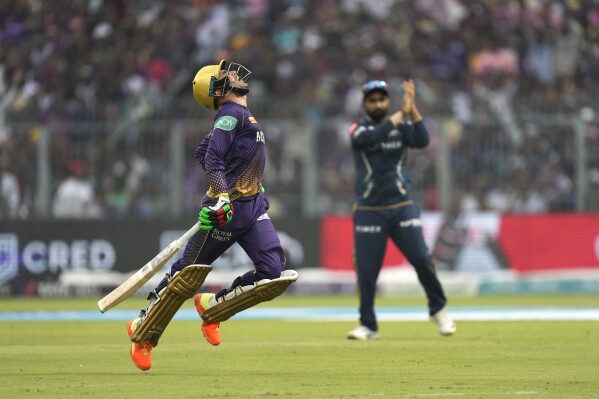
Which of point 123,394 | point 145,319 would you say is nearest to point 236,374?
point 145,319

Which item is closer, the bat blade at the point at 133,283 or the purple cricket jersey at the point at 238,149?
the bat blade at the point at 133,283

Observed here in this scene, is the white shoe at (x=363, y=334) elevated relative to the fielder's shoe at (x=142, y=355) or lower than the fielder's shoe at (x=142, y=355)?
lower

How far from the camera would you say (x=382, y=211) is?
39.3 feet

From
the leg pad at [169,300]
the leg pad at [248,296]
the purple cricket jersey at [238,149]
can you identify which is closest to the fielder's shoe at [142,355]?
the leg pad at [169,300]

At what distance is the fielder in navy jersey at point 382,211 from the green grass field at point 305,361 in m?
0.40

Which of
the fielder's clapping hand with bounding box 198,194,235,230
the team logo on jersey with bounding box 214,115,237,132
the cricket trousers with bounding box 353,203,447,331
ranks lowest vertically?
the cricket trousers with bounding box 353,203,447,331

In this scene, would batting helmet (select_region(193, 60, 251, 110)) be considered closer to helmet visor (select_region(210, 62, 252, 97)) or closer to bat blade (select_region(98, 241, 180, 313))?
helmet visor (select_region(210, 62, 252, 97))

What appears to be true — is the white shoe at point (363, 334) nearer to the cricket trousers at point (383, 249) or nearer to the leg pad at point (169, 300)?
the cricket trousers at point (383, 249)

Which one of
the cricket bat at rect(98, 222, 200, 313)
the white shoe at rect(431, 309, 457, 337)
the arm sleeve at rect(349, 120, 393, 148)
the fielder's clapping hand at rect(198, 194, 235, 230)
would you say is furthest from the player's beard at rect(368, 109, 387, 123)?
the fielder's clapping hand at rect(198, 194, 235, 230)

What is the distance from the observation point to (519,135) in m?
18.8

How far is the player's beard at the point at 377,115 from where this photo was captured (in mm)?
12078

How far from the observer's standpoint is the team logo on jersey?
8891 millimetres

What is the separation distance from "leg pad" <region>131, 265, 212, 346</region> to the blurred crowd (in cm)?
1027

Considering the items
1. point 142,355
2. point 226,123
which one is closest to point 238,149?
point 226,123
